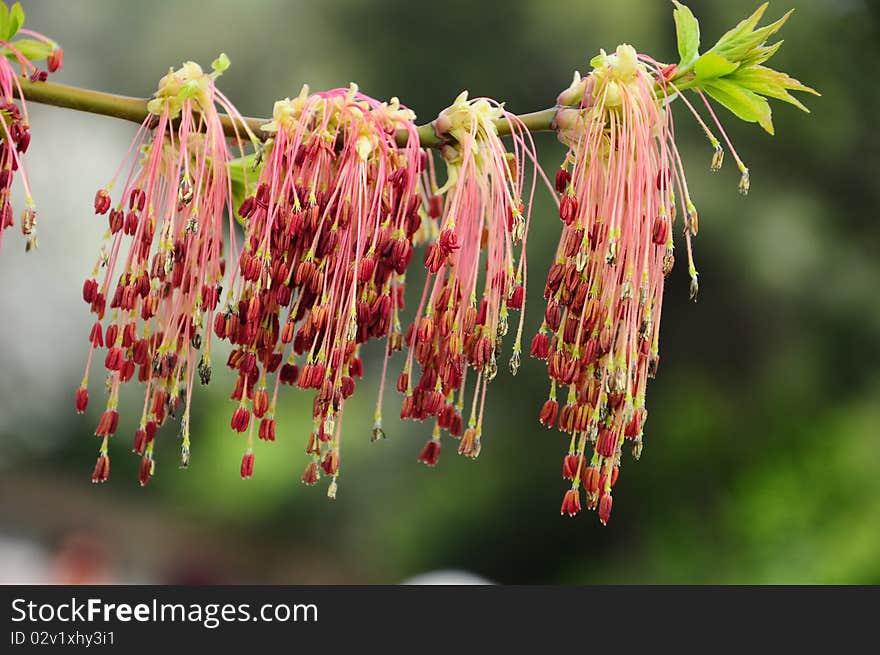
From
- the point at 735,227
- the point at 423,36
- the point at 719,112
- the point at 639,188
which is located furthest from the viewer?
the point at 423,36

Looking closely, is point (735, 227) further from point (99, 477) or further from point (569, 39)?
point (99, 477)

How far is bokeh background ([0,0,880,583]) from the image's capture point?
7.02 ft

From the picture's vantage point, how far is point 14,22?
2.10 ft

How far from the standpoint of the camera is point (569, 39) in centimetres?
218

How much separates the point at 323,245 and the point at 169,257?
0.10 meters

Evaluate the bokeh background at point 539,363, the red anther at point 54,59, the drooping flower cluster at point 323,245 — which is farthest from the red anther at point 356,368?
the bokeh background at point 539,363

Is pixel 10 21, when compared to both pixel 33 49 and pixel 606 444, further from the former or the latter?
pixel 606 444

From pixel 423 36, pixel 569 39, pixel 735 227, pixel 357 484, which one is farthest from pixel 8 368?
pixel 735 227

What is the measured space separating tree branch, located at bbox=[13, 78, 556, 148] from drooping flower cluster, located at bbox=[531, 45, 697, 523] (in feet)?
0.08

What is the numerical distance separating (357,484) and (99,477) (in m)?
1.80

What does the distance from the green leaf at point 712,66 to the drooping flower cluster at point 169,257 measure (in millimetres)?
317

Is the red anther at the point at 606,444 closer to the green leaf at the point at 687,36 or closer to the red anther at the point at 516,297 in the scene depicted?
the red anther at the point at 516,297

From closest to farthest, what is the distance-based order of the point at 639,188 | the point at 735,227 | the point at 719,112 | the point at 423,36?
1. the point at 639,188
2. the point at 719,112
3. the point at 735,227
4. the point at 423,36

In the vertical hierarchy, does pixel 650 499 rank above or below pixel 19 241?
below
